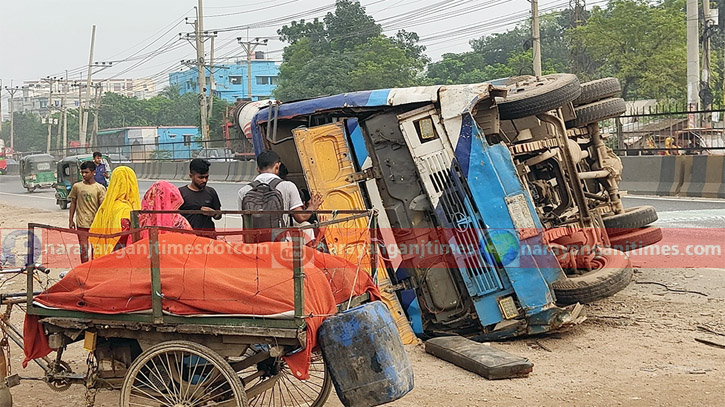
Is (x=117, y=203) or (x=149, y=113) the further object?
(x=149, y=113)

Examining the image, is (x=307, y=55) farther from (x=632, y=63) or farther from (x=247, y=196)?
(x=247, y=196)

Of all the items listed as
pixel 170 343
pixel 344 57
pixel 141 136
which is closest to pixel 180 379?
pixel 170 343

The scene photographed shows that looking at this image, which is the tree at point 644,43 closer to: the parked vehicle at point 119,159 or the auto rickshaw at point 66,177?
the auto rickshaw at point 66,177

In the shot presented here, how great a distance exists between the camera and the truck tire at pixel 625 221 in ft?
25.9

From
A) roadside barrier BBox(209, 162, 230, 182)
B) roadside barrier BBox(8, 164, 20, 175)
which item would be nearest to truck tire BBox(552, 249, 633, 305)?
roadside barrier BBox(209, 162, 230, 182)

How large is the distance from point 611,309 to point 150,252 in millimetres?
4787

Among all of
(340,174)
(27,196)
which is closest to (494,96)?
(340,174)

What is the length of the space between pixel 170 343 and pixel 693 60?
17273 millimetres

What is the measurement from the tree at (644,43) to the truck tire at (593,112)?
93.4 ft

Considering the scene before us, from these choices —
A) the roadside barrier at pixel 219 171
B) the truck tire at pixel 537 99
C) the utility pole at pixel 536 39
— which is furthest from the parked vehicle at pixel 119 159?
the truck tire at pixel 537 99

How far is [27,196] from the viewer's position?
31.1 meters

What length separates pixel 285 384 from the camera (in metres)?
5.38

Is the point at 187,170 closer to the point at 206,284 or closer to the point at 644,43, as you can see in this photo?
the point at 644,43

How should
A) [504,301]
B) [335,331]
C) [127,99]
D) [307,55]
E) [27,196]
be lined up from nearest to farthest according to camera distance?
[335,331]
[504,301]
[27,196]
[307,55]
[127,99]
